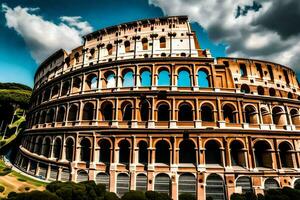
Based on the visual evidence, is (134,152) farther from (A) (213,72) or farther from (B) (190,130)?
(A) (213,72)

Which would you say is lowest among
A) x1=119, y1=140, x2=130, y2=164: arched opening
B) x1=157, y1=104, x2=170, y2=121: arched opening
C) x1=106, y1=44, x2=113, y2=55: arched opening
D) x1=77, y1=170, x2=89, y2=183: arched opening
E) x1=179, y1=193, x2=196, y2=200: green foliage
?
x1=179, y1=193, x2=196, y2=200: green foliage

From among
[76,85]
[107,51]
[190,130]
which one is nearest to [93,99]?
[76,85]

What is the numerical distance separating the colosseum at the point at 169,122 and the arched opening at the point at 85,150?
0.57 ft

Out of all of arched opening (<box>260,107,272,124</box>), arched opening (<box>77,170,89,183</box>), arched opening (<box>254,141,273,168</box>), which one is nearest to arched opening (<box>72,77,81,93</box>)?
arched opening (<box>77,170,89,183</box>)

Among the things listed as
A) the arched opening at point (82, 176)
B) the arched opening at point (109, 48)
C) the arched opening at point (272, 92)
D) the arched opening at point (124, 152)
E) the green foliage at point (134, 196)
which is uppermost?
the arched opening at point (109, 48)

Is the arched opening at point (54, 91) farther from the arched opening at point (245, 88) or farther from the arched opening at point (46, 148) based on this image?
the arched opening at point (245, 88)

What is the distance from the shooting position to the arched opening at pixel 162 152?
774 inches

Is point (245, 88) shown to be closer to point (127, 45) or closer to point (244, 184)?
point (244, 184)

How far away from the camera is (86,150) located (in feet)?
71.9

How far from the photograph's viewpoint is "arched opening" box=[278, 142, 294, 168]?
2031 centimetres

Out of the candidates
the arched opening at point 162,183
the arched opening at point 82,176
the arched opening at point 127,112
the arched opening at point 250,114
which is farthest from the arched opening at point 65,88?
the arched opening at point 250,114

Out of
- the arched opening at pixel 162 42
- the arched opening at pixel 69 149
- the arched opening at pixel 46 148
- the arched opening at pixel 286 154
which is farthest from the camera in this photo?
the arched opening at pixel 46 148

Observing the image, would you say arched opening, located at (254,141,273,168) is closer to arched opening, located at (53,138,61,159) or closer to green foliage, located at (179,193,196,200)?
green foliage, located at (179,193,196,200)

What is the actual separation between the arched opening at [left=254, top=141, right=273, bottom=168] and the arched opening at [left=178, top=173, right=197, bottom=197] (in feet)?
26.0
